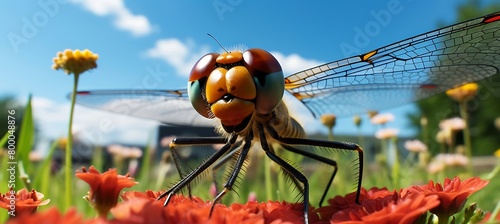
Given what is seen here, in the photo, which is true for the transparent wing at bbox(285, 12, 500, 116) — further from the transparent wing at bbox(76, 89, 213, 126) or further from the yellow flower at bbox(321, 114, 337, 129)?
the transparent wing at bbox(76, 89, 213, 126)

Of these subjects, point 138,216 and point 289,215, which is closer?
point 138,216

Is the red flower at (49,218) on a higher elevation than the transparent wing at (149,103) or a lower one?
lower

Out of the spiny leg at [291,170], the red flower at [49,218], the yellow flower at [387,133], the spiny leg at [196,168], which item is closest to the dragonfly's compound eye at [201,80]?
the spiny leg at [196,168]

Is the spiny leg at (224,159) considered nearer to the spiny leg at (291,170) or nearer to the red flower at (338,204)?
the spiny leg at (291,170)

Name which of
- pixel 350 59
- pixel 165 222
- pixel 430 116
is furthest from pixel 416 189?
pixel 430 116

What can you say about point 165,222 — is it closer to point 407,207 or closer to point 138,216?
point 138,216

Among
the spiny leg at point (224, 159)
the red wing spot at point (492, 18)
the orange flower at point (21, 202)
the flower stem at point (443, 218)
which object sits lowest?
the flower stem at point (443, 218)

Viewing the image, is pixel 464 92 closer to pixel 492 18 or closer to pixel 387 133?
pixel 387 133
